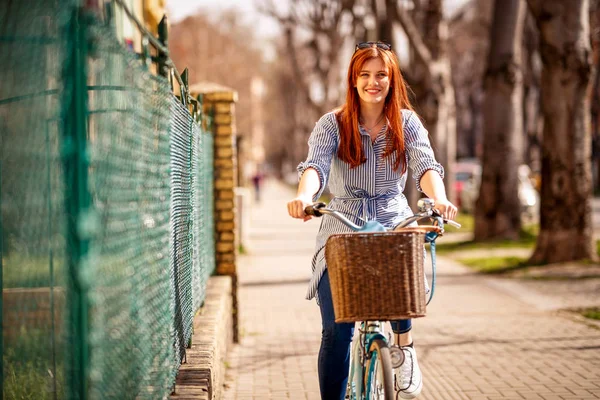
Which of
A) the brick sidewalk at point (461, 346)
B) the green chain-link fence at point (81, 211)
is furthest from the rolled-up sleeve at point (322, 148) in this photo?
the brick sidewalk at point (461, 346)

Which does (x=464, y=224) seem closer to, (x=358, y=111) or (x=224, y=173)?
(x=224, y=173)

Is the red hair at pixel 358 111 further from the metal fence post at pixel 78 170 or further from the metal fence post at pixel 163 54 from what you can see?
the metal fence post at pixel 78 170

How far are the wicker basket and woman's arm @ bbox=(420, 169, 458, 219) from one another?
0.42 m

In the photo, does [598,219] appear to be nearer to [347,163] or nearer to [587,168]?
[587,168]

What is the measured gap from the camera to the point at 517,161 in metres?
19.0

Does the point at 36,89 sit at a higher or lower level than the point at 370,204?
higher

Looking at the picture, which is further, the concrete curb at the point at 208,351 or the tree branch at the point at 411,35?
the tree branch at the point at 411,35

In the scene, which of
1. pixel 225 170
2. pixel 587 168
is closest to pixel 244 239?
pixel 587 168

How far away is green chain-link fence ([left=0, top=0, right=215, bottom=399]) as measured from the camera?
109 inches

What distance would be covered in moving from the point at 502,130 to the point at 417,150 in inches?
575

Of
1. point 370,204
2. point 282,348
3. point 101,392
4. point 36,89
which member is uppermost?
point 36,89

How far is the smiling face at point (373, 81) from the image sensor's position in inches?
173

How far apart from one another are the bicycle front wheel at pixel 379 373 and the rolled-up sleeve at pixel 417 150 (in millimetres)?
833

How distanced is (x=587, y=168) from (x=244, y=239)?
768cm
